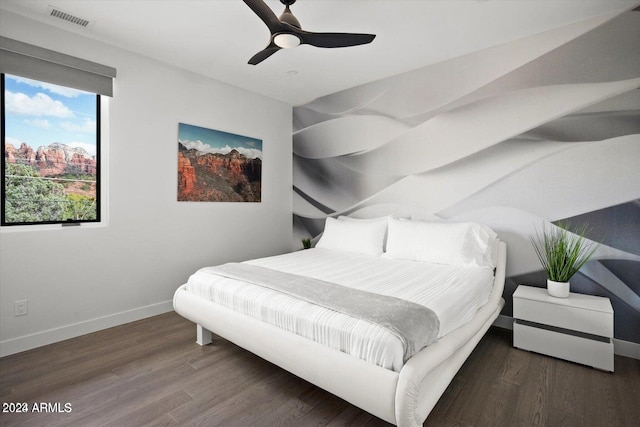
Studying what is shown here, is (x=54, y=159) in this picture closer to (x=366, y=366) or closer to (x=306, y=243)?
(x=306, y=243)

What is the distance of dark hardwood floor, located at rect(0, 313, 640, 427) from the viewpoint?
1.72 m

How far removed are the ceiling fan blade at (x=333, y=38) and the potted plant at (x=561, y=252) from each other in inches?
85.7

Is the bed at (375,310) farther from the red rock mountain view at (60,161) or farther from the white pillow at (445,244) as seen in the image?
the red rock mountain view at (60,161)

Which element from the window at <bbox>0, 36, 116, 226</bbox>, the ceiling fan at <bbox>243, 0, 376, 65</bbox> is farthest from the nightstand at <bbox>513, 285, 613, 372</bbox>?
the window at <bbox>0, 36, 116, 226</bbox>

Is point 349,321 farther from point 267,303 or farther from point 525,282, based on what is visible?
point 525,282

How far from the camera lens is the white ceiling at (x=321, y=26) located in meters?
2.34

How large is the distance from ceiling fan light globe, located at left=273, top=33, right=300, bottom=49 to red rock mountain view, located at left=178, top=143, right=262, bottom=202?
1.84 m

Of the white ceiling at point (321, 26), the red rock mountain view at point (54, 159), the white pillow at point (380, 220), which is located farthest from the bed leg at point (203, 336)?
the white ceiling at point (321, 26)

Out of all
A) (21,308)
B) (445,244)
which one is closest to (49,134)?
(21,308)

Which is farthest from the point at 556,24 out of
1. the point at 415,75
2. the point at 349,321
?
the point at 349,321

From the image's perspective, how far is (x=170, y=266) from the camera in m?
3.37

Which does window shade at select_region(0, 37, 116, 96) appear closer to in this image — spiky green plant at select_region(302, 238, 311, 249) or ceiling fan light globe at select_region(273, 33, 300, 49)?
ceiling fan light globe at select_region(273, 33, 300, 49)

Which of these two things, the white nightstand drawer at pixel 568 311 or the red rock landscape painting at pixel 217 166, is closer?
the white nightstand drawer at pixel 568 311

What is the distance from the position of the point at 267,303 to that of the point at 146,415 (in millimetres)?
867
